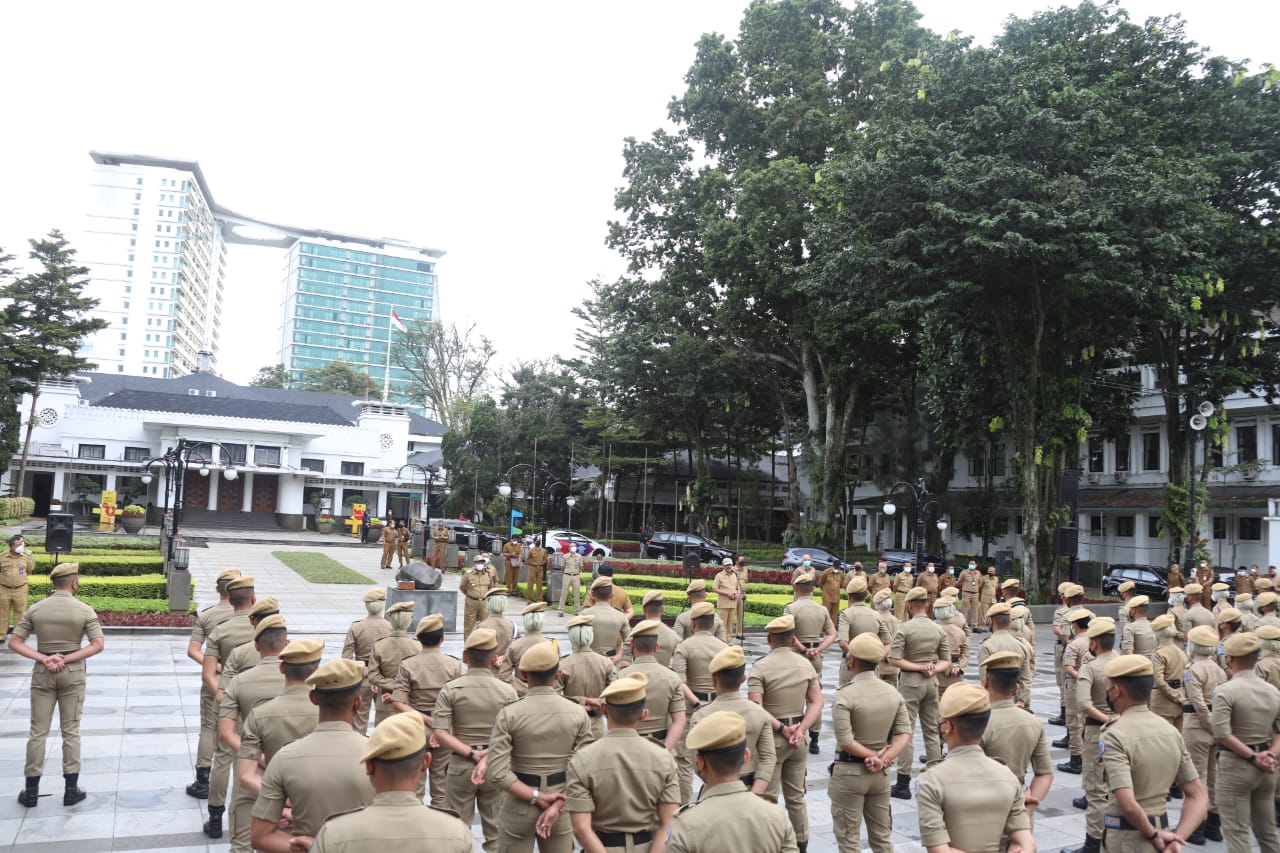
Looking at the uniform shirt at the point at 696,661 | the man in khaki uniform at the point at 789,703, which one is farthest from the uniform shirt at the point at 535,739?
the uniform shirt at the point at 696,661

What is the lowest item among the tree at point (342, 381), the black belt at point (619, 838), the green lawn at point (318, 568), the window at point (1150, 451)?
the green lawn at point (318, 568)

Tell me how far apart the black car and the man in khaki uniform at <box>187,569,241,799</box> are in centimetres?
3323

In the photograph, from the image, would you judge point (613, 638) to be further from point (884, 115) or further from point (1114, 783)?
point (884, 115)

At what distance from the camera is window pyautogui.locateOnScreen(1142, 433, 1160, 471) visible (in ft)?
140

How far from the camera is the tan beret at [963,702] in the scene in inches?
167

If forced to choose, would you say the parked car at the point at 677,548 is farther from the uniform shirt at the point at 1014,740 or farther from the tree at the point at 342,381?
the tree at the point at 342,381

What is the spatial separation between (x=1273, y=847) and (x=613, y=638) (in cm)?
532

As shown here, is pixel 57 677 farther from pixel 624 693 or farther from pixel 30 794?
pixel 624 693

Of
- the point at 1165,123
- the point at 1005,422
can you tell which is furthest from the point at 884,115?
the point at 1005,422

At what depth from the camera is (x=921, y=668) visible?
28.9ft

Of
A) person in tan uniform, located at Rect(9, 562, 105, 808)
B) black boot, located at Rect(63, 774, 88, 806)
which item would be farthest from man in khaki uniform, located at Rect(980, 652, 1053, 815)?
black boot, located at Rect(63, 774, 88, 806)

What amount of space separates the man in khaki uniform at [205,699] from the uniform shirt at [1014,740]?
5960mm

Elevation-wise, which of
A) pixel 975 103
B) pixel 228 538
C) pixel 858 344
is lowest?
pixel 228 538

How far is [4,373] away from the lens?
3488 centimetres
